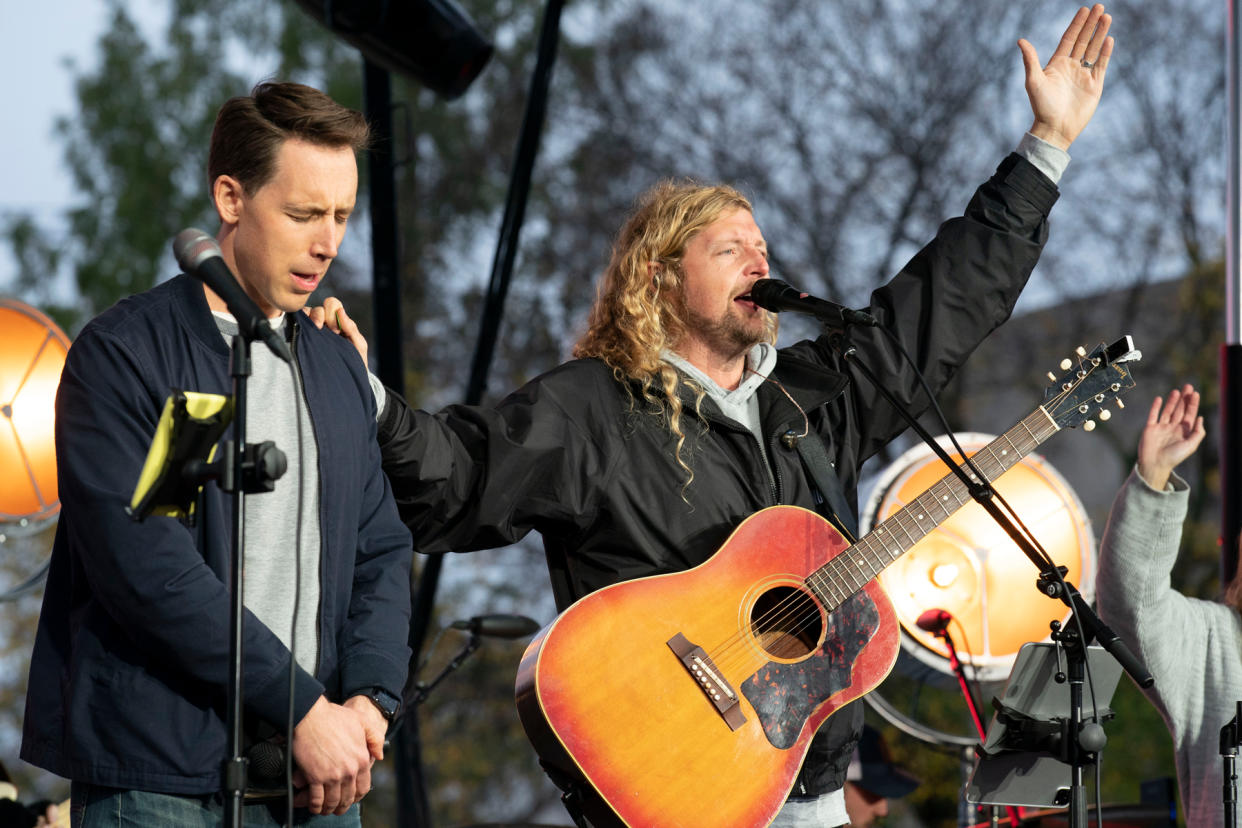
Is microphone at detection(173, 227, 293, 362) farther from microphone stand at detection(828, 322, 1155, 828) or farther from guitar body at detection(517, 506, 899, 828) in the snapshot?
microphone stand at detection(828, 322, 1155, 828)

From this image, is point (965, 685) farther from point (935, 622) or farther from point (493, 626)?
point (493, 626)

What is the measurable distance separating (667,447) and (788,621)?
0.53m

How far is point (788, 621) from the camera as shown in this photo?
3377 millimetres

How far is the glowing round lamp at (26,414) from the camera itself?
464cm

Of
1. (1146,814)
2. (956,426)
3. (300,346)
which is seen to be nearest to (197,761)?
(300,346)

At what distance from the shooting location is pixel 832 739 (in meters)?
3.30

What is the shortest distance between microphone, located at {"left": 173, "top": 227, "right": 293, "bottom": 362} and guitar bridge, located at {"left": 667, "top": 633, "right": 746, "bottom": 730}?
129 cm

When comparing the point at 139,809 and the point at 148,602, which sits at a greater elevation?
the point at 148,602

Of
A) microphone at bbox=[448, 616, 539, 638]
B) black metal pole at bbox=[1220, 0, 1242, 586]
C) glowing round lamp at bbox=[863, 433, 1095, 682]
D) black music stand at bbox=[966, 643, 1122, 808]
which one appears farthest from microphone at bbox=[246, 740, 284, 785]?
black metal pole at bbox=[1220, 0, 1242, 586]

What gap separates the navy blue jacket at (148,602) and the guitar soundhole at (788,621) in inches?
40.6

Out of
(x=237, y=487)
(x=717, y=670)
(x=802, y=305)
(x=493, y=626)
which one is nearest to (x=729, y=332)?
(x=802, y=305)

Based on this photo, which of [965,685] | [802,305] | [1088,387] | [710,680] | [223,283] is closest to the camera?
[223,283]

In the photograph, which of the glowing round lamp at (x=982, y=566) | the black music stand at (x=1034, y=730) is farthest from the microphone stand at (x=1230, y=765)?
the glowing round lamp at (x=982, y=566)

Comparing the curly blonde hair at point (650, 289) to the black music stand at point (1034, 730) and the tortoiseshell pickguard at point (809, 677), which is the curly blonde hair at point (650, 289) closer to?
the tortoiseshell pickguard at point (809, 677)
